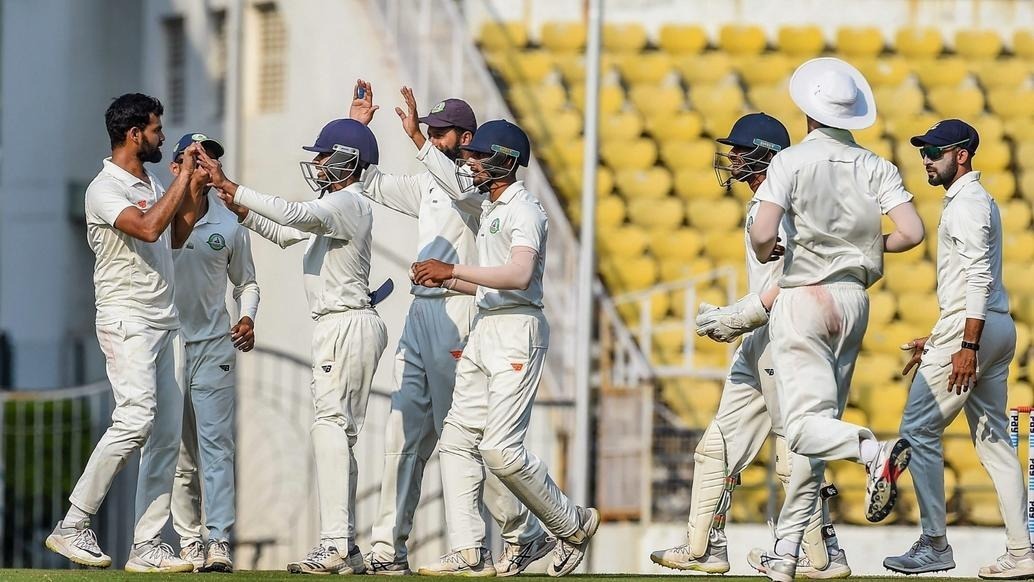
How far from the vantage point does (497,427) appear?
820 cm

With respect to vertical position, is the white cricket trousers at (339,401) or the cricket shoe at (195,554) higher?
the white cricket trousers at (339,401)

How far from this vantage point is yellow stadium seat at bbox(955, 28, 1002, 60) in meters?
18.2

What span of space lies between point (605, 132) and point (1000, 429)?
8496 mm

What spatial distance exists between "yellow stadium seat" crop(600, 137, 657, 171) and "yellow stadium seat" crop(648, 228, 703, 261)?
2.64 ft

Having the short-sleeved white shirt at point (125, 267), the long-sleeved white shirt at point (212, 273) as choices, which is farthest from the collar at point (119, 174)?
the long-sleeved white shirt at point (212, 273)

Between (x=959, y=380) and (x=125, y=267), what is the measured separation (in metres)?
3.83

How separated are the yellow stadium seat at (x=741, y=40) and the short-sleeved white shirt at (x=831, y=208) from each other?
34.2 feet

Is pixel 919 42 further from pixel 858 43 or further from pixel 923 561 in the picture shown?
pixel 923 561

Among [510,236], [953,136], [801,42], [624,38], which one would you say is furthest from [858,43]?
[510,236]

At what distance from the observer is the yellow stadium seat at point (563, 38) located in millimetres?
17859

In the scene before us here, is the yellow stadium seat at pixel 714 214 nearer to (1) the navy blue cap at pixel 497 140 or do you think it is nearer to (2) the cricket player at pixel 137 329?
(1) the navy blue cap at pixel 497 140

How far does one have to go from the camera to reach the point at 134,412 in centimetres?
838

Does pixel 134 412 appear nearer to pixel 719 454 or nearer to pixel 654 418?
pixel 719 454

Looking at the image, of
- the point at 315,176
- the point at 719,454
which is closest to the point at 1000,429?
the point at 719,454
